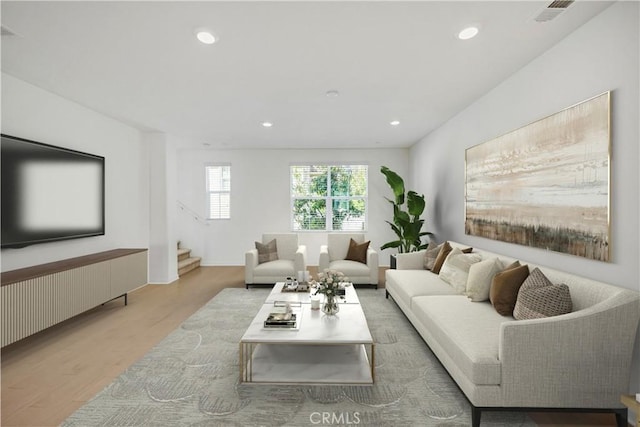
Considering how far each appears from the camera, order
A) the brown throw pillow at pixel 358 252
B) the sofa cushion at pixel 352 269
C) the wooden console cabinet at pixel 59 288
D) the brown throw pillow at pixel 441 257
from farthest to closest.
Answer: the brown throw pillow at pixel 358 252 → the sofa cushion at pixel 352 269 → the brown throw pillow at pixel 441 257 → the wooden console cabinet at pixel 59 288

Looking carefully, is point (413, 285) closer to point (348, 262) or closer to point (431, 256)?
point (431, 256)

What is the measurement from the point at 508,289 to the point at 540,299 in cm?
38

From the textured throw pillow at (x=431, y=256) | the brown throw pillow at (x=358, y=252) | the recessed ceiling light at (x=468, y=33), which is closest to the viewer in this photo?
the recessed ceiling light at (x=468, y=33)

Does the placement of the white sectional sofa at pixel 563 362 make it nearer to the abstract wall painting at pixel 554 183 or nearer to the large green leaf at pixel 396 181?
the abstract wall painting at pixel 554 183

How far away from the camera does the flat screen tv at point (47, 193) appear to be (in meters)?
3.06

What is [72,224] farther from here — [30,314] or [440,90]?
[440,90]

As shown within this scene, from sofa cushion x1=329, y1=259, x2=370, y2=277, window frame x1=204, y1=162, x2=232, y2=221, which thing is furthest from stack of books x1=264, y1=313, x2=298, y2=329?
window frame x1=204, y1=162, x2=232, y2=221

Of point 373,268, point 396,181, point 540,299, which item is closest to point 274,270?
point 373,268

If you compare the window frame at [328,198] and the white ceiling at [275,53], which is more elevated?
the white ceiling at [275,53]

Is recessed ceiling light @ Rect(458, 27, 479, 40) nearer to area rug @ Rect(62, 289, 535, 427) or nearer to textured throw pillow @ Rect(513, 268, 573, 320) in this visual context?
textured throw pillow @ Rect(513, 268, 573, 320)

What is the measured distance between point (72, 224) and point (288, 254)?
119 inches

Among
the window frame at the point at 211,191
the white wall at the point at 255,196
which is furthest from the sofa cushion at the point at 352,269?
the window frame at the point at 211,191

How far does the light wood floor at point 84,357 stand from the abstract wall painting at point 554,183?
3.99 feet

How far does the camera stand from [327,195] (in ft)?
23.2
